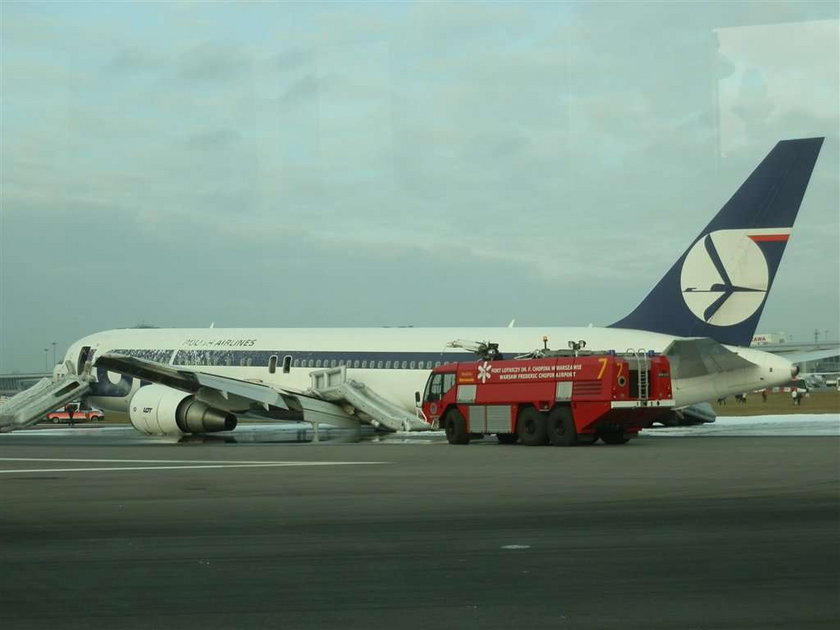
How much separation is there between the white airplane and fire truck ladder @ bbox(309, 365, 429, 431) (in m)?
0.05

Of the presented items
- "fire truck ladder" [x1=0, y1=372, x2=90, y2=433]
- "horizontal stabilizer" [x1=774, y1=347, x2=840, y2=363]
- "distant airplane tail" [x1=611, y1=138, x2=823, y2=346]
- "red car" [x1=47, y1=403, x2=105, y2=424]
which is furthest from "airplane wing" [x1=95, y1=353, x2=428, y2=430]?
"red car" [x1=47, y1=403, x2=105, y2=424]

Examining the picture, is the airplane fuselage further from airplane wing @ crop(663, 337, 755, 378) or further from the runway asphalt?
the runway asphalt

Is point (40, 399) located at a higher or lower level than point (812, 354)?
lower

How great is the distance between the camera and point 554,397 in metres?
31.3

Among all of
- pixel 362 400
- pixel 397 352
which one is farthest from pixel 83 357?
pixel 397 352

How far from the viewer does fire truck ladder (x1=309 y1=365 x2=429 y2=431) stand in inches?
1433

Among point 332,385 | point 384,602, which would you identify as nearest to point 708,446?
point 332,385

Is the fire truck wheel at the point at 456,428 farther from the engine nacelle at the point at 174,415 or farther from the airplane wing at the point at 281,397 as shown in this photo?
the engine nacelle at the point at 174,415

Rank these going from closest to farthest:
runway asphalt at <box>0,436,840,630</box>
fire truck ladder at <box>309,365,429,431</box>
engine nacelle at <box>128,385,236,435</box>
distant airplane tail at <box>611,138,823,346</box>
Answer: runway asphalt at <box>0,436,840,630</box> → distant airplane tail at <box>611,138,823,346</box> → engine nacelle at <box>128,385,236,435</box> → fire truck ladder at <box>309,365,429,431</box>

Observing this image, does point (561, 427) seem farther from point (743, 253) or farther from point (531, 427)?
point (743, 253)

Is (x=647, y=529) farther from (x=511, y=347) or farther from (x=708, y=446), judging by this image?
(x=511, y=347)

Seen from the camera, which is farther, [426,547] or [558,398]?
[558,398]

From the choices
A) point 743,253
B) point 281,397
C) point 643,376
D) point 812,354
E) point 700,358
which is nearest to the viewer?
point 643,376

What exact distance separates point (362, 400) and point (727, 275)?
1182 centimetres
